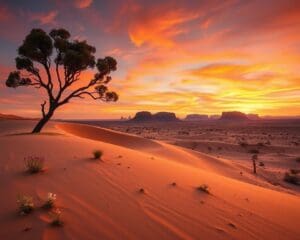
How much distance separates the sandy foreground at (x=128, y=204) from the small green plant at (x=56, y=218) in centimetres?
9

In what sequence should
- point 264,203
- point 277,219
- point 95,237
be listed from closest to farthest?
point 95,237
point 277,219
point 264,203

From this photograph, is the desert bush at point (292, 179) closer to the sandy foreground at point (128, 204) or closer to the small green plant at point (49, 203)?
the sandy foreground at point (128, 204)

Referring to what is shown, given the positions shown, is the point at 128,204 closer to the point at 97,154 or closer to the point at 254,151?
the point at 97,154

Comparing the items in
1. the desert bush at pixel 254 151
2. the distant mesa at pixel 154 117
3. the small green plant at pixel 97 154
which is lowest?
the desert bush at pixel 254 151

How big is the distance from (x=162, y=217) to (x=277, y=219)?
9.85 ft

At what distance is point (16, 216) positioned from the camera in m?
4.46

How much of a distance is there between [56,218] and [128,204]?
5.26 ft

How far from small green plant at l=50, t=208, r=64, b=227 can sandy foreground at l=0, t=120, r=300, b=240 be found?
9 cm

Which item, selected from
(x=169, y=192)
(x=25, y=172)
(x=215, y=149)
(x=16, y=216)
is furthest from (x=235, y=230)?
(x=215, y=149)

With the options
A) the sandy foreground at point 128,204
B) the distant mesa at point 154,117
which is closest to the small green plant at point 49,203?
the sandy foreground at point 128,204

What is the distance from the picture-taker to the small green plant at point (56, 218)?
426 cm

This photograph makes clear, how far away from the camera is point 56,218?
4.30 m

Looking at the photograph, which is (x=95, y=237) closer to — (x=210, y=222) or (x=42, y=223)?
(x=42, y=223)

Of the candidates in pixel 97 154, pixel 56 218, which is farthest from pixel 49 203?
pixel 97 154
